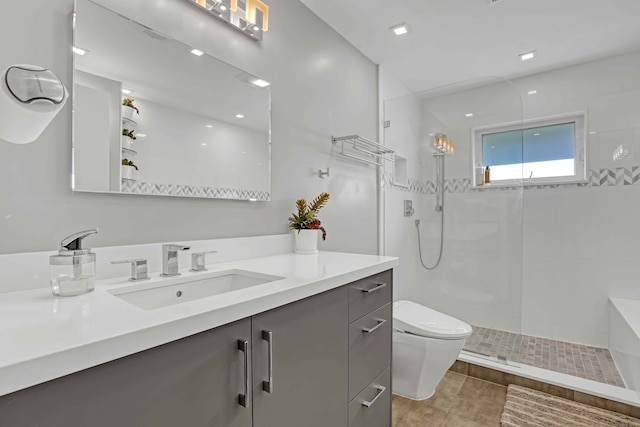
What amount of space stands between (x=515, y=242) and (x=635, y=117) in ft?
4.52

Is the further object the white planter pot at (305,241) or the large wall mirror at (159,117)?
the white planter pot at (305,241)

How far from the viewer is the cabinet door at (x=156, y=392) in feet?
1.66

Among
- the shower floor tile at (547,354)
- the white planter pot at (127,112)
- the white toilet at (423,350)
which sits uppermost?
the white planter pot at (127,112)

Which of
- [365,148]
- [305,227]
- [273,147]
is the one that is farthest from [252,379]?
[365,148]

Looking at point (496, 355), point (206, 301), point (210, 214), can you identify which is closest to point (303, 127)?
point (210, 214)

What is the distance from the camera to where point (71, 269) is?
33.2 inches

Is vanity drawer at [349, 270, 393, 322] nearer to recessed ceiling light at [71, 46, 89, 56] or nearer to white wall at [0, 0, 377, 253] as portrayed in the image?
white wall at [0, 0, 377, 253]

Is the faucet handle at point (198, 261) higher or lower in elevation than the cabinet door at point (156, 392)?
higher

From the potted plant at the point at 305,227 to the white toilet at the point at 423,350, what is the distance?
0.77m

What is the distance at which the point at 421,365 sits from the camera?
1.94 meters

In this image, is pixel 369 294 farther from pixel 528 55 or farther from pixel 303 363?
pixel 528 55

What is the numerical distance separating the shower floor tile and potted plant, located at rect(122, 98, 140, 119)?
102 inches

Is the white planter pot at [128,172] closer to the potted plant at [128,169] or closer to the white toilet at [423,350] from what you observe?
the potted plant at [128,169]

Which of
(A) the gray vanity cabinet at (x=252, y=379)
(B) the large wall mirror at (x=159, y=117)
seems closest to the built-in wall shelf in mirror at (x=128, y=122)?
(B) the large wall mirror at (x=159, y=117)
